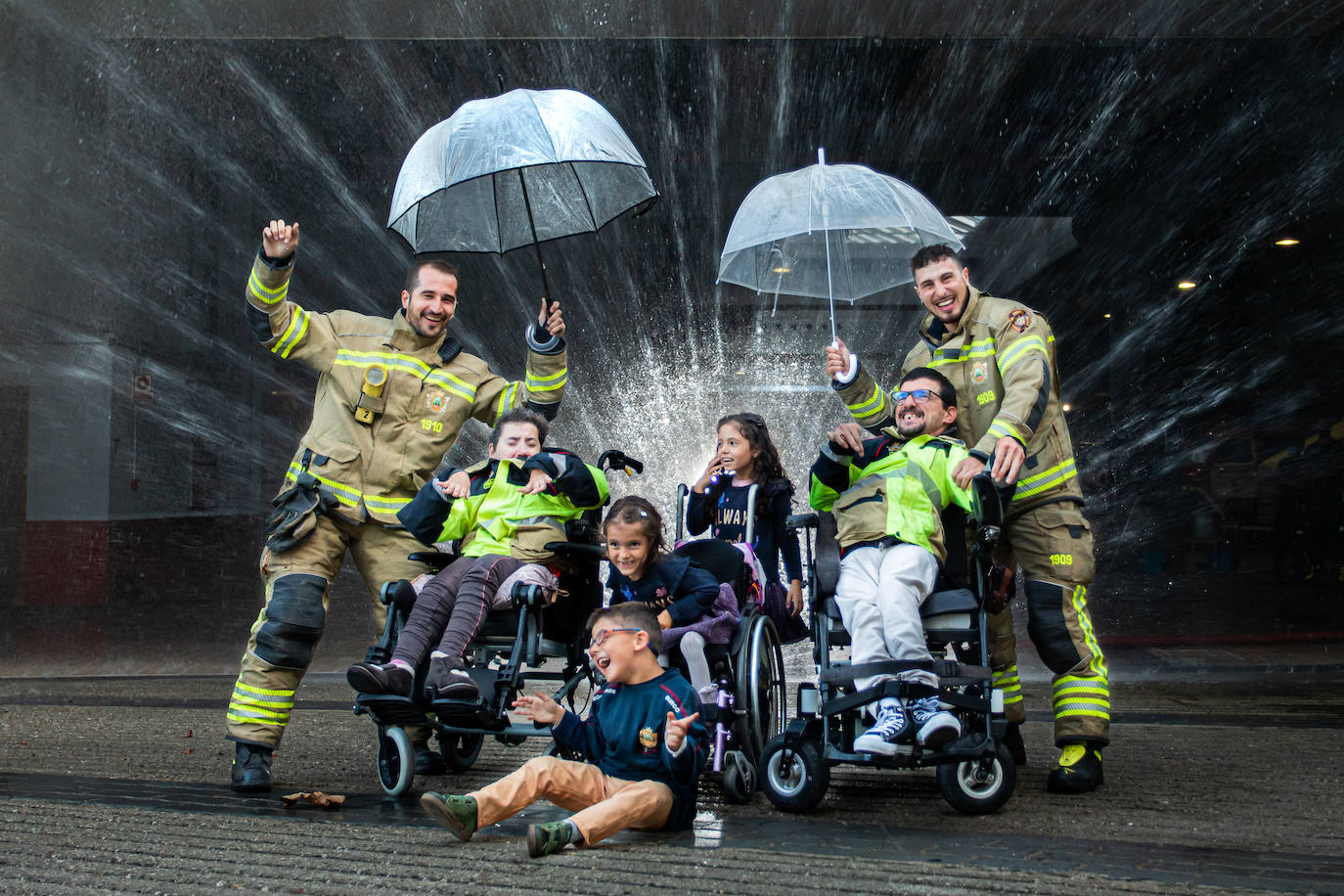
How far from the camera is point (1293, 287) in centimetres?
950

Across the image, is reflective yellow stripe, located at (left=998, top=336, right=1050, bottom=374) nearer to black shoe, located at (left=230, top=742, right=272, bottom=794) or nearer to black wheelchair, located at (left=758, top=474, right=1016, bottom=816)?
black wheelchair, located at (left=758, top=474, right=1016, bottom=816)

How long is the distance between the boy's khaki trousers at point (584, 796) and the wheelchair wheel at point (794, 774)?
21.0 inches

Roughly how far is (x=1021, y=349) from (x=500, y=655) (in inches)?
82.0

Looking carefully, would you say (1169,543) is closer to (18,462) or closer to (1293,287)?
(1293,287)

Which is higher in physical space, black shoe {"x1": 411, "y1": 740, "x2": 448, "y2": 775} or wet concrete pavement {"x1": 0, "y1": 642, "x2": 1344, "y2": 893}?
black shoe {"x1": 411, "y1": 740, "x2": 448, "y2": 775}

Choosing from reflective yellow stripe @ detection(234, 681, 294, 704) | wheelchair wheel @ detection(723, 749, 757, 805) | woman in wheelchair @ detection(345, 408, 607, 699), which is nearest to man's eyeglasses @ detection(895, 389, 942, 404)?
woman in wheelchair @ detection(345, 408, 607, 699)

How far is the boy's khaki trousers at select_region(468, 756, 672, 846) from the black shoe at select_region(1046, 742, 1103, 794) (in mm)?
1439

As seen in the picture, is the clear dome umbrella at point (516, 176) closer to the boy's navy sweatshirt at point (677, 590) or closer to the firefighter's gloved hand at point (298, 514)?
the firefighter's gloved hand at point (298, 514)

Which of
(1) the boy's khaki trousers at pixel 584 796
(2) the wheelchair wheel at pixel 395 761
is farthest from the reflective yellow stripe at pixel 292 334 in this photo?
(1) the boy's khaki trousers at pixel 584 796

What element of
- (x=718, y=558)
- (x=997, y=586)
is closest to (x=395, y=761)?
(x=718, y=558)

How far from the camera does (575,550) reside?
401 centimetres

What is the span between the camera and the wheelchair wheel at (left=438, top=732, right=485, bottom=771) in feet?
13.9

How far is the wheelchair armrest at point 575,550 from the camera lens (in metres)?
Answer: 3.95

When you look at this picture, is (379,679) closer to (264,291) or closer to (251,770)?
(251,770)
